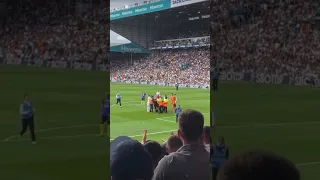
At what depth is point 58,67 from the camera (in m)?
26.2

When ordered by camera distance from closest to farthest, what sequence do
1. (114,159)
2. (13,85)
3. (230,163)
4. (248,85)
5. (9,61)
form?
(230,163)
(114,159)
(13,85)
(9,61)
(248,85)

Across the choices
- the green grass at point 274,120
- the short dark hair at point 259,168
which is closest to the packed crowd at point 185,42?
the green grass at point 274,120

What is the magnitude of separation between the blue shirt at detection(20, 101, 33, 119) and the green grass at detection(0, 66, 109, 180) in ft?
2.62

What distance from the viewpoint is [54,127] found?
534 inches

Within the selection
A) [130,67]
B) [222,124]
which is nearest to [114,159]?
[222,124]

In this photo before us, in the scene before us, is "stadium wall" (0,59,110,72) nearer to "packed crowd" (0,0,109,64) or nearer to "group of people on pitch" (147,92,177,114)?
"packed crowd" (0,0,109,64)

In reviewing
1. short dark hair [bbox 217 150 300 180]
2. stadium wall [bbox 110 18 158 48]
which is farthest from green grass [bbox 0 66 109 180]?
stadium wall [bbox 110 18 158 48]

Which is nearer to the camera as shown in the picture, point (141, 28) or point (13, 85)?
point (13, 85)

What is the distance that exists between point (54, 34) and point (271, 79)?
49.9 ft

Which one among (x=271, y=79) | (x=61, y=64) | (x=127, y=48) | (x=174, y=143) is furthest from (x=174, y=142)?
(x=127, y=48)

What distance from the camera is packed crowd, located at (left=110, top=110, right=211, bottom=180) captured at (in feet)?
8.47

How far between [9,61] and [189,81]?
21576 millimetres

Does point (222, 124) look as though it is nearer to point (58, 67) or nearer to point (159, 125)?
point (159, 125)

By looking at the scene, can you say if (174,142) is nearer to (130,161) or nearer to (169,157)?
(169,157)
